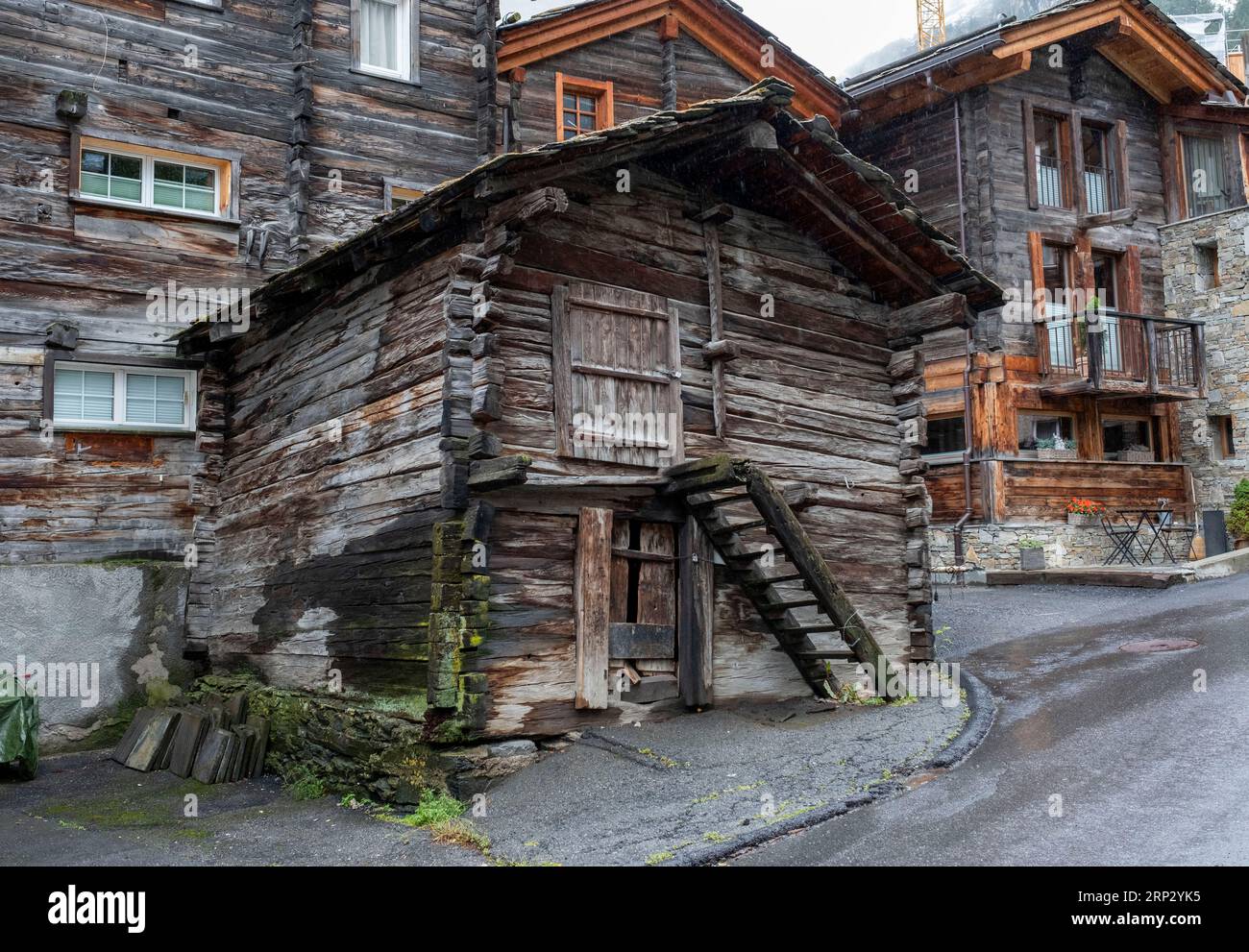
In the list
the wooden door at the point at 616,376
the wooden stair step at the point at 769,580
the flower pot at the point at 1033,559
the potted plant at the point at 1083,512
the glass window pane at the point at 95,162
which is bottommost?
the wooden stair step at the point at 769,580

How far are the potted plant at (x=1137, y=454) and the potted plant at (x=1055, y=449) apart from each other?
63.7 inches

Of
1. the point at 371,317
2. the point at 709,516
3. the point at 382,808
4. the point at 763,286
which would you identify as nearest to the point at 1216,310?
the point at 763,286

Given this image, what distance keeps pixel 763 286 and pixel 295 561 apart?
5.45m

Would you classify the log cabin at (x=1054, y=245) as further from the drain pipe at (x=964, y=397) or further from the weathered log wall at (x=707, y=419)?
the weathered log wall at (x=707, y=419)

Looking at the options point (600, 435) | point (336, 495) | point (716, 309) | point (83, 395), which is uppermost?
point (716, 309)

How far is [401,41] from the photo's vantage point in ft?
50.3

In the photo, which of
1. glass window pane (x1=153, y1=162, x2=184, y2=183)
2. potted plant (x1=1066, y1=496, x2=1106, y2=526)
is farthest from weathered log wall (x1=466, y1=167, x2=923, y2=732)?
potted plant (x1=1066, y1=496, x2=1106, y2=526)

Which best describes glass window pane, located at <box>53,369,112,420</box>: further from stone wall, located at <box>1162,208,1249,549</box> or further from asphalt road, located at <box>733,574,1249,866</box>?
stone wall, located at <box>1162,208,1249,549</box>

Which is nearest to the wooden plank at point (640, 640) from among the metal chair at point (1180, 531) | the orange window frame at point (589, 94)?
the orange window frame at point (589, 94)

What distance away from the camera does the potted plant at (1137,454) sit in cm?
2270

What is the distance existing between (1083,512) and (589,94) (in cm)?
1207

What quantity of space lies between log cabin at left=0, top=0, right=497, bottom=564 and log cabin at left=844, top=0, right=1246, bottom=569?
11665mm

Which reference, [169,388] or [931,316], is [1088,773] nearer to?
[931,316]

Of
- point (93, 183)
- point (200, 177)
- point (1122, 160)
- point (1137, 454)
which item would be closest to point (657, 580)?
point (200, 177)
